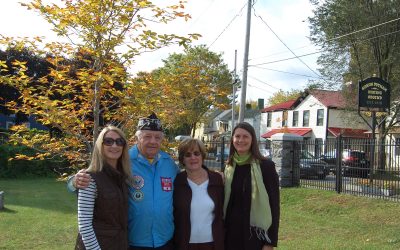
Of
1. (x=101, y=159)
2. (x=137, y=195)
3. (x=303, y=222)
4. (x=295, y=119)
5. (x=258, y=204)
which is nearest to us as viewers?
(x=101, y=159)

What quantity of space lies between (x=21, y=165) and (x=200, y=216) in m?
18.9

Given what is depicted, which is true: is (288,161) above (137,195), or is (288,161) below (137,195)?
above

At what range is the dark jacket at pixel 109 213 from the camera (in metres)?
3.08

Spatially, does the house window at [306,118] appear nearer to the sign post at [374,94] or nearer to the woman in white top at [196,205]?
the sign post at [374,94]

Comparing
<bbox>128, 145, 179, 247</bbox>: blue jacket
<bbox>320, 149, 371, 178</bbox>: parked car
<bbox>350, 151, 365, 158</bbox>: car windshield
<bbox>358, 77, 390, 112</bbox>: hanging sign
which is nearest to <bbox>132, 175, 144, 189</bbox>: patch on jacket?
<bbox>128, 145, 179, 247</bbox>: blue jacket

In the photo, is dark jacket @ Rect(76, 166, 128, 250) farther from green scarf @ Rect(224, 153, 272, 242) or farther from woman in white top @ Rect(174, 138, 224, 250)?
green scarf @ Rect(224, 153, 272, 242)

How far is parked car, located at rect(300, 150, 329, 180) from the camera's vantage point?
43.5ft

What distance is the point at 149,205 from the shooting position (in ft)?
11.1

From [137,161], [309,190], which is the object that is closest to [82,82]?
[137,161]

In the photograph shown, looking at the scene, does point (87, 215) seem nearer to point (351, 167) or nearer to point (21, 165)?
point (351, 167)

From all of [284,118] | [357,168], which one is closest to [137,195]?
[357,168]

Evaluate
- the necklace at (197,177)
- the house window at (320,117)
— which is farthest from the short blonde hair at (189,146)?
the house window at (320,117)

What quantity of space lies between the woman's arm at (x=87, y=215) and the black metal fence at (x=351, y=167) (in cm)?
898

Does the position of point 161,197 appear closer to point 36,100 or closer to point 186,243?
point 186,243
